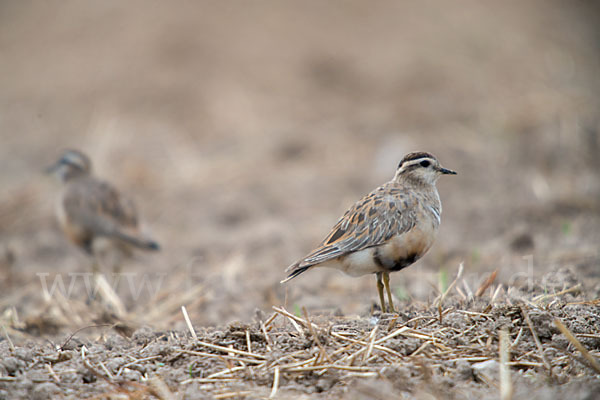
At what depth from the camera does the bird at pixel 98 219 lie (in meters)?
7.71

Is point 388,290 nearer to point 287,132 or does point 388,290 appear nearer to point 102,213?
point 102,213

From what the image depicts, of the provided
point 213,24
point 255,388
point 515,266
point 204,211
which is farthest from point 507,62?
point 255,388

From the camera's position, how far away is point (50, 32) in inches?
713

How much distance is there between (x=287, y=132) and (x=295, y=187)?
2.47 metres

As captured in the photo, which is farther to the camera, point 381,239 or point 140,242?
point 140,242

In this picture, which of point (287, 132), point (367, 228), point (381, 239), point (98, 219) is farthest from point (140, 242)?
point (287, 132)

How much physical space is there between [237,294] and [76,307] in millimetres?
1643

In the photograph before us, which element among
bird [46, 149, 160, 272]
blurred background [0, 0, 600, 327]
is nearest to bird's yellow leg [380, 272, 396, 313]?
blurred background [0, 0, 600, 327]

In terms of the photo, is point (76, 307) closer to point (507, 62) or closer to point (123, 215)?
point (123, 215)

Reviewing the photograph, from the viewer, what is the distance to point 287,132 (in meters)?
13.0

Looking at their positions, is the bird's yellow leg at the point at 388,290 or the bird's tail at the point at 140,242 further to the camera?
the bird's tail at the point at 140,242

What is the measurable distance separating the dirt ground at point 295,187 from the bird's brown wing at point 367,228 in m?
0.49

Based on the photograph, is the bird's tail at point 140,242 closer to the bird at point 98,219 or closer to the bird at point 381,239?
the bird at point 98,219

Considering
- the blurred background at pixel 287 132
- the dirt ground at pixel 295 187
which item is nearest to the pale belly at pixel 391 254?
the dirt ground at pixel 295 187
